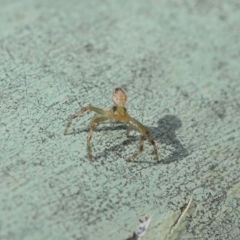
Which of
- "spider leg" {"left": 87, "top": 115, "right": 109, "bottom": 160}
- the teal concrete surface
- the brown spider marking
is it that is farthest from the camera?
the brown spider marking

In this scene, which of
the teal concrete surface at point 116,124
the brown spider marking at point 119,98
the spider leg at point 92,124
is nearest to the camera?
the teal concrete surface at point 116,124

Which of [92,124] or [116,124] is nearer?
[92,124]

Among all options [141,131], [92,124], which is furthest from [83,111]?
[141,131]

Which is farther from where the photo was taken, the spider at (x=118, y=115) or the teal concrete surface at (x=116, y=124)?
the spider at (x=118, y=115)

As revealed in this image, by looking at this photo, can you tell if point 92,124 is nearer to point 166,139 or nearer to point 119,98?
point 119,98

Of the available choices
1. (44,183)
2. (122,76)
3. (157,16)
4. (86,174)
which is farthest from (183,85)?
(44,183)

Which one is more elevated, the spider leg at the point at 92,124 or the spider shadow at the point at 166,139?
the spider leg at the point at 92,124

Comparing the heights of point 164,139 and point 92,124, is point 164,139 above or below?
below
